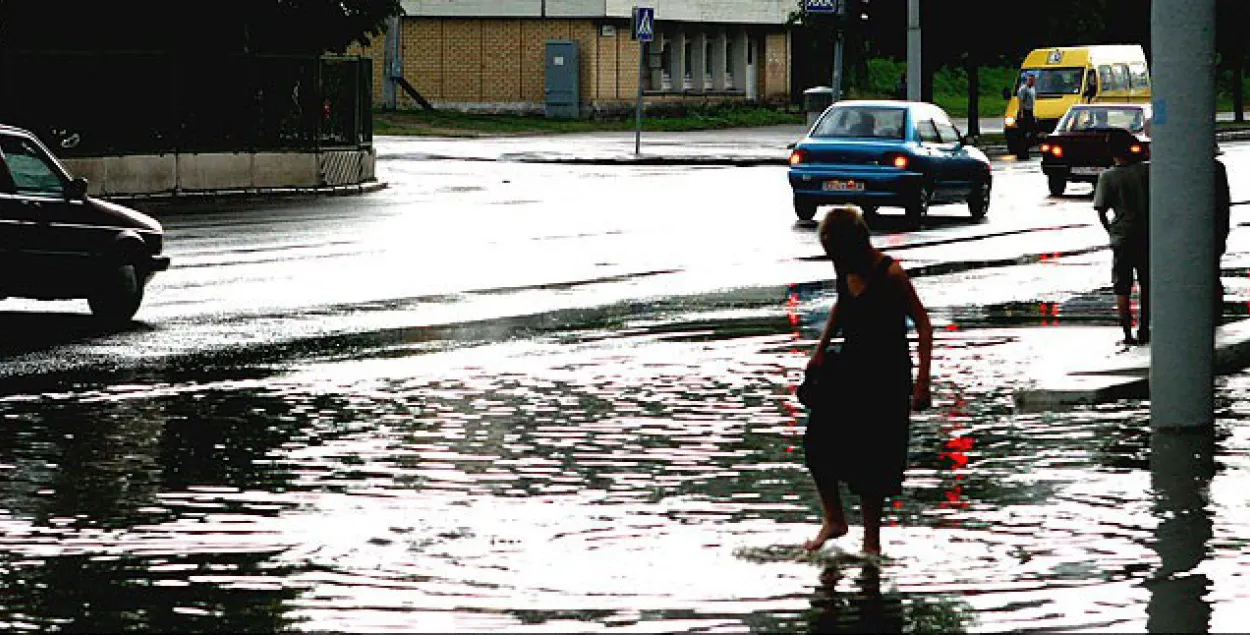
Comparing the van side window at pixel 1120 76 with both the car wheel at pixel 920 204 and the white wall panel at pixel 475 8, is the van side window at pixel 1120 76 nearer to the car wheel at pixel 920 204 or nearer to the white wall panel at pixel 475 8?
the white wall panel at pixel 475 8

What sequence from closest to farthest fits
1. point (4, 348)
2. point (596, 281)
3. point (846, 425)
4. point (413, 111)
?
point (846, 425) < point (4, 348) < point (596, 281) < point (413, 111)

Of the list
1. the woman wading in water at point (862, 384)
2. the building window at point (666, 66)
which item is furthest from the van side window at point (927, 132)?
the building window at point (666, 66)

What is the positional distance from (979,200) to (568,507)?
2388cm

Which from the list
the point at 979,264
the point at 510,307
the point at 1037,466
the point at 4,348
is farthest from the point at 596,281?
the point at 1037,466

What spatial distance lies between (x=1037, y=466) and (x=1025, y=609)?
12.0 feet

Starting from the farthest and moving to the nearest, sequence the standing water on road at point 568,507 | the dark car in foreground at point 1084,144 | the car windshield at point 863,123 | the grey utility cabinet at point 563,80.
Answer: the grey utility cabinet at point 563,80
the dark car in foreground at point 1084,144
the car windshield at point 863,123
the standing water on road at point 568,507

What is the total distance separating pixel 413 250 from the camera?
27.5 metres

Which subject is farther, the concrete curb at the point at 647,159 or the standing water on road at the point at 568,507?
the concrete curb at the point at 647,159

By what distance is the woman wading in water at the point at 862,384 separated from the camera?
9.83 m

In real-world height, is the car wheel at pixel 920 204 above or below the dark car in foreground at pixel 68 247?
below

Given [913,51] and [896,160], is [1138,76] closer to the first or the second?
[913,51]

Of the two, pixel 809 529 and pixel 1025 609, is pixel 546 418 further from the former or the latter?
Answer: pixel 1025 609

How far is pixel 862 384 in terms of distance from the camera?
9914 millimetres

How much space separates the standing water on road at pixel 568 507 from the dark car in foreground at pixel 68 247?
3328 mm
